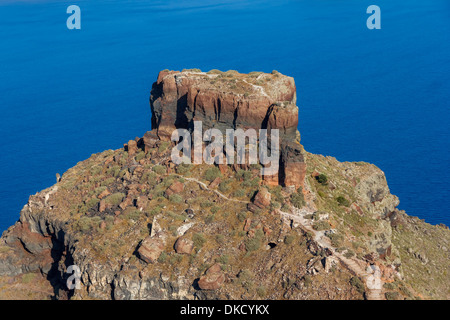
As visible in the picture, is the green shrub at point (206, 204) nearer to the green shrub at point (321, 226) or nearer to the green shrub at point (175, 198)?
the green shrub at point (175, 198)

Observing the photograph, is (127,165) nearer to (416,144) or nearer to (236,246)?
(236,246)

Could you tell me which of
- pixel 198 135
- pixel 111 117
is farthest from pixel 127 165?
pixel 111 117

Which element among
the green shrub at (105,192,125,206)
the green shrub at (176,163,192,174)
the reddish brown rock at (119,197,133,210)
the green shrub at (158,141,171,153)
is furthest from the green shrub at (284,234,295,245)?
the green shrub at (158,141,171,153)

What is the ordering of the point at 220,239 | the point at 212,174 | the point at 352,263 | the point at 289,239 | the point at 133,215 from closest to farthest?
the point at 352,263 < the point at 289,239 < the point at 220,239 < the point at 133,215 < the point at 212,174

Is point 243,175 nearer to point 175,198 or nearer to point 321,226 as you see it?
point 175,198

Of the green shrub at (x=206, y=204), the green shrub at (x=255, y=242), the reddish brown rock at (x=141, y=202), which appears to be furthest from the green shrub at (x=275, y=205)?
the reddish brown rock at (x=141, y=202)

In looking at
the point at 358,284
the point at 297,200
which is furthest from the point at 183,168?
the point at 358,284
